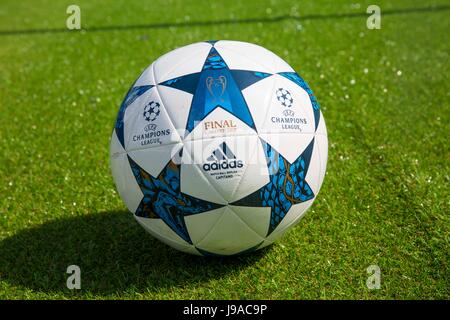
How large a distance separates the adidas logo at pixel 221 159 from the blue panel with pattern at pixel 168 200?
0.25 meters

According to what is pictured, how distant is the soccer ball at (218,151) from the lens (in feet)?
12.8

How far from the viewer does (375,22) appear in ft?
32.3

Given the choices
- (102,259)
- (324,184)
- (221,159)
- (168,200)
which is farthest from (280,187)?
(102,259)

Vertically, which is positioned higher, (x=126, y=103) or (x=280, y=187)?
(x=126, y=103)

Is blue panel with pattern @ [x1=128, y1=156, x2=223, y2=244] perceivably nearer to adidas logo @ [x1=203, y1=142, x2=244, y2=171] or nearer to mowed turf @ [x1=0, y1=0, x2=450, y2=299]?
adidas logo @ [x1=203, y1=142, x2=244, y2=171]

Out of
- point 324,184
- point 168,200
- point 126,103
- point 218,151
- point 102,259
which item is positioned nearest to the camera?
point 218,151

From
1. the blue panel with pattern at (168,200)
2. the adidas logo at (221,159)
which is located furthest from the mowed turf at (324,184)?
the adidas logo at (221,159)

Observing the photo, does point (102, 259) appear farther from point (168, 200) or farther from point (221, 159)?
point (221, 159)

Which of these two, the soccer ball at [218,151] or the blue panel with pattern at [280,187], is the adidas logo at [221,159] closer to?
the soccer ball at [218,151]

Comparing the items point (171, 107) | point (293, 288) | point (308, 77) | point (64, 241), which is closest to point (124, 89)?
point (308, 77)

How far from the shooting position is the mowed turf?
174 inches

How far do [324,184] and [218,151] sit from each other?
2114mm

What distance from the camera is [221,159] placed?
386 centimetres
